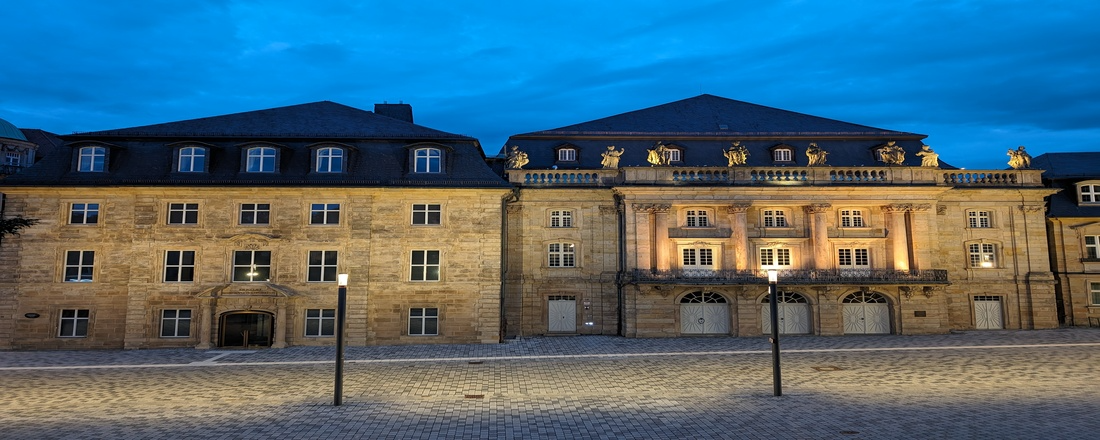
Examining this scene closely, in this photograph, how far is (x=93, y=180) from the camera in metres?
30.5

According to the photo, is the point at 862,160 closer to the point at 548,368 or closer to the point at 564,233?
the point at 564,233

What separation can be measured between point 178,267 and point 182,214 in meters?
2.93

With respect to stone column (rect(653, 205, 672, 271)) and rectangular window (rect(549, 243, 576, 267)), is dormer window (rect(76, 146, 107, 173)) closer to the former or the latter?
rectangular window (rect(549, 243, 576, 267))

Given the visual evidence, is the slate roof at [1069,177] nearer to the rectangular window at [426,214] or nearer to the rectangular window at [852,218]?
the rectangular window at [852,218]

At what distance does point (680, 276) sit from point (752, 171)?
7.87 metres

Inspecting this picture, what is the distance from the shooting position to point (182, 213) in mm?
31141

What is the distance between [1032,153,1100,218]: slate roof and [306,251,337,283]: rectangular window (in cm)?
4600

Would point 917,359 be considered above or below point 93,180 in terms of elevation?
below

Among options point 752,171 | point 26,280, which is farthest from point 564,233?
point 26,280

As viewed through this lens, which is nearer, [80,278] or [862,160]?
[80,278]

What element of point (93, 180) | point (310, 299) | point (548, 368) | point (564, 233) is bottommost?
point (548, 368)

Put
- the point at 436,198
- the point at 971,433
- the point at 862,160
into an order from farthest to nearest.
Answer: the point at 862,160
the point at 436,198
the point at 971,433

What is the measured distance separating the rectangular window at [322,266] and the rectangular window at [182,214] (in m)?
6.67

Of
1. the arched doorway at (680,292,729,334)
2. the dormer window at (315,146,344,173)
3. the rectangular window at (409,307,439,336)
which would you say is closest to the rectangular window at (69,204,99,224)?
the dormer window at (315,146,344,173)
